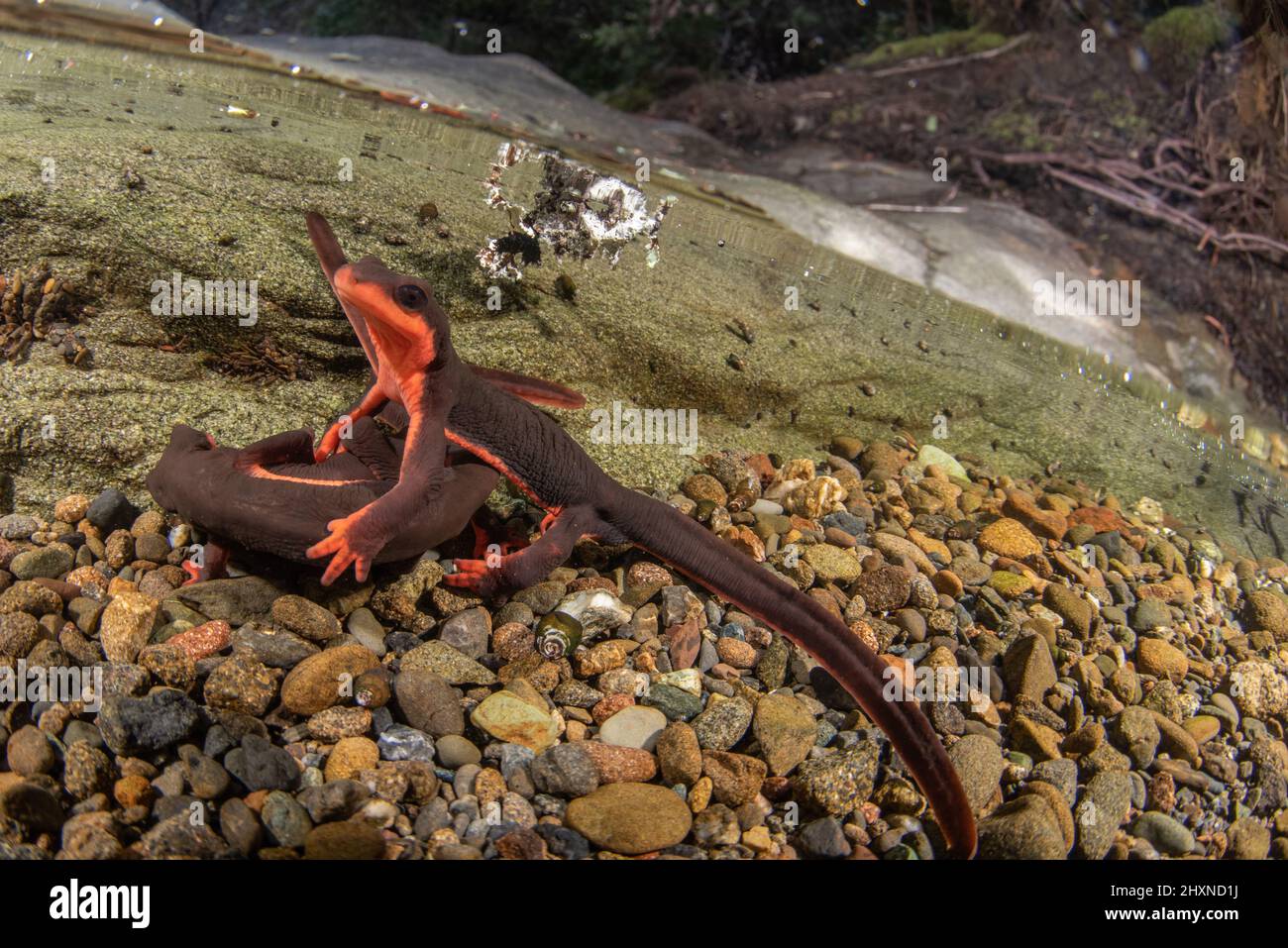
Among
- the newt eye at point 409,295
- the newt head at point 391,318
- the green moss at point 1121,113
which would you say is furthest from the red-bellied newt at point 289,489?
the green moss at point 1121,113

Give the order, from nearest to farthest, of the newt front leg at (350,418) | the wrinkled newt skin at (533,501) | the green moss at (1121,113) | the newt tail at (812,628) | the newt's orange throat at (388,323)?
the newt tail at (812,628)
the wrinkled newt skin at (533,501)
the newt's orange throat at (388,323)
the newt front leg at (350,418)
the green moss at (1121,113)

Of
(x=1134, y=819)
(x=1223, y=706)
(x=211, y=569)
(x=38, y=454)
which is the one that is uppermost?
(x=38, y=454)

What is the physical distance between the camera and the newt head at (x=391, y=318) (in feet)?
8.14

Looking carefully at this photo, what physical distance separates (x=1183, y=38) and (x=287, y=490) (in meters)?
12.8

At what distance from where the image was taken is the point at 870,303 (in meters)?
5.48

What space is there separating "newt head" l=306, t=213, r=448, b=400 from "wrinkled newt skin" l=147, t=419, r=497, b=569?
0.29 metres

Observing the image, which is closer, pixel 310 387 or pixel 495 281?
pixel 310 387

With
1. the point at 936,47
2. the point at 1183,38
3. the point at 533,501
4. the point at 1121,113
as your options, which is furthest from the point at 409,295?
the point at 936,47

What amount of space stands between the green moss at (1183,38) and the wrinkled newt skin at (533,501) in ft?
35.6

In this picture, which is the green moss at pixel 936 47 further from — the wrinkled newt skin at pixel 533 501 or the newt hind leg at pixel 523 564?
the newt hind leg at pixel 523 564

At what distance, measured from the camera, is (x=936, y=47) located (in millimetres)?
12281

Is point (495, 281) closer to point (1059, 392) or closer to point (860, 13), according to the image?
point (1059, 392)
